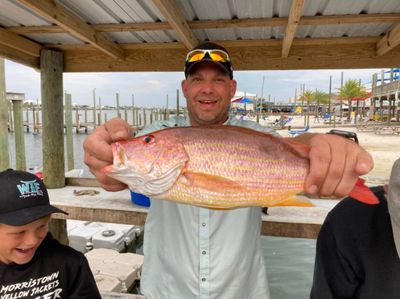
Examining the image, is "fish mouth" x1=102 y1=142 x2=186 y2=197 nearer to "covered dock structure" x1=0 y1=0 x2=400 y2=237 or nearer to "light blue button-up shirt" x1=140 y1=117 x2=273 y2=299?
"light blue button-up shirt" x1=140 y1=117 x2=273 y2=299

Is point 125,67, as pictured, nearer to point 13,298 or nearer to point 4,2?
point 4,2

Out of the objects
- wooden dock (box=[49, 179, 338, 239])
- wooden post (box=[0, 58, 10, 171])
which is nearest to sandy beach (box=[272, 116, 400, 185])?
wooden dock (box=[49, 179, 338, 239])

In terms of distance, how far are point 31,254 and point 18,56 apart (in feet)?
14.1

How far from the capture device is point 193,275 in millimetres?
2248

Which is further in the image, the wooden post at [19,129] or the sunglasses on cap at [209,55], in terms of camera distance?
the wooden post at [19,129]

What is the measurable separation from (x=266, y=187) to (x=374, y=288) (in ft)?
2.29

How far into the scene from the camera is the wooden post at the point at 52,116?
5.56 m

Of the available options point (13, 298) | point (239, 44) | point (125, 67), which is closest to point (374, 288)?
point (13, 298)

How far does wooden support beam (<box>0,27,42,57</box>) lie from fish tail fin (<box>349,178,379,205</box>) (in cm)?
510

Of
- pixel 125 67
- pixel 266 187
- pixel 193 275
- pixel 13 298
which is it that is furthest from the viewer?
pixel 125 67

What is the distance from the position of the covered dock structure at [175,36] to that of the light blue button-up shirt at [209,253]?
1.92m

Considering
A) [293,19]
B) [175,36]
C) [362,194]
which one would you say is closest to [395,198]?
[362,194]

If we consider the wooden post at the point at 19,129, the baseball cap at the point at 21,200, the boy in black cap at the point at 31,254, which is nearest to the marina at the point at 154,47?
the boy in black cap at the point at 31,254

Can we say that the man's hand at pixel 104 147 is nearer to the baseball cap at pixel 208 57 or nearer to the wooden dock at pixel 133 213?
the baseball cap at pixel 208 57
